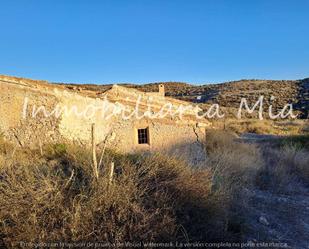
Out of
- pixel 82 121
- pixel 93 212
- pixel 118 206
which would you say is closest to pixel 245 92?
pixel 82 121

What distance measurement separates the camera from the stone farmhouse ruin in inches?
397

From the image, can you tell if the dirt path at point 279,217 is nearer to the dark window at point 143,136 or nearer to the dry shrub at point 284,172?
the dry shrub at point 284,172

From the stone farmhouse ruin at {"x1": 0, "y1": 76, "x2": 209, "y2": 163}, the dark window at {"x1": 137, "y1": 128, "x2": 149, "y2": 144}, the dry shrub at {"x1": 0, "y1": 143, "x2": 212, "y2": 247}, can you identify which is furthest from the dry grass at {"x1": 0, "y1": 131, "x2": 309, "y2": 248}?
the dark window at {"x1": 137, "y1": 128, "x2": 149, "y2": 144}

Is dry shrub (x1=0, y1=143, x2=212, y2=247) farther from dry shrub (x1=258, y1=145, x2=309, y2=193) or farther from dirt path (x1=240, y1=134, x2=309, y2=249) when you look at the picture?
dry shrub (x1=258, y1=145, x2=309, y2=193)

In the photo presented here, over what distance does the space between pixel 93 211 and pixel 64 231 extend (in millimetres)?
378

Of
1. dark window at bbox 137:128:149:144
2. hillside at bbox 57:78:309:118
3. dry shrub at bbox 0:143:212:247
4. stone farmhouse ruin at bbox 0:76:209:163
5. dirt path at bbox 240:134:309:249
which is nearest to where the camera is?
dry shrub at bbox 0:143:212:247

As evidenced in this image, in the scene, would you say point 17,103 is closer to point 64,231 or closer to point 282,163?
point 64,231

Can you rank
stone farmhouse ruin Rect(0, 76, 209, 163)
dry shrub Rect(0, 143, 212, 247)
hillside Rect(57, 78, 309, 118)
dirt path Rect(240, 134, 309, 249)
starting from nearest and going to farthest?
dry shrub Rect(0, 143, 212, 247), dirt path Rect(240, 134, 309, 249), stone farmhouse ruin Rect(0, 76, 209, 163), hillside Rect(57, 78, 309, 118)

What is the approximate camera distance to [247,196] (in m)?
7.27

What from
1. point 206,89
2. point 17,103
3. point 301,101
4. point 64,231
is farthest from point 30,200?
point 206,89

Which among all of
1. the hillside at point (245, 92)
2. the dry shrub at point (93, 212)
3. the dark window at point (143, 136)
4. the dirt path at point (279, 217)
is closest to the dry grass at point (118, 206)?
the dry shrub at point (93, 212)

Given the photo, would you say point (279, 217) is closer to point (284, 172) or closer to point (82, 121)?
point (284, 172)

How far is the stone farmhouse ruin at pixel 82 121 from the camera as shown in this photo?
10.1 meters

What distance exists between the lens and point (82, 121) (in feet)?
34.7
